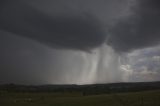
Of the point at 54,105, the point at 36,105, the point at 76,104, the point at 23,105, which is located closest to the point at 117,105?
the point at 76,104

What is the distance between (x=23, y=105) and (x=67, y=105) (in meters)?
15.8

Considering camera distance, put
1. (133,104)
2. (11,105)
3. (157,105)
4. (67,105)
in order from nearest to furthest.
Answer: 1. (157,105)
2. (133,104)
3. (67,105)
4. (11,105)

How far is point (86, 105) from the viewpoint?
2795 inches

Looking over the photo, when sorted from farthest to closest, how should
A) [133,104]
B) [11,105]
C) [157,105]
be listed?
1. [11,105]
2. [133,104]
3. [157,105]

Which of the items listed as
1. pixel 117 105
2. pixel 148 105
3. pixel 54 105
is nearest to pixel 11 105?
pixel 54 105

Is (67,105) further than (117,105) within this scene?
Yes

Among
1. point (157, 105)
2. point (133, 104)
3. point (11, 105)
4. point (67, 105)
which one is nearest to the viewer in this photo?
point (157, 105)

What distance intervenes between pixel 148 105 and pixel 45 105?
99.6 ft

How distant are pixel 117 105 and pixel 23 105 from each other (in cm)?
3069

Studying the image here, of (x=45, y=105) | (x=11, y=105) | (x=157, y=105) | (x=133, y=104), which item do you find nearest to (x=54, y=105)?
(x=45, y=105)

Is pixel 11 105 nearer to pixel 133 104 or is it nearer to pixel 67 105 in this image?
pixel 67 105

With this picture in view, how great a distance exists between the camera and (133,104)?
209 ft

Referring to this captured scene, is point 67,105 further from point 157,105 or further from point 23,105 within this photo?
point 157,105

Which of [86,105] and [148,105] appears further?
[86,105]
